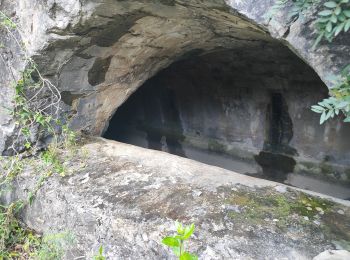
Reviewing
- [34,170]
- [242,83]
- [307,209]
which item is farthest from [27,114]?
[242,83]

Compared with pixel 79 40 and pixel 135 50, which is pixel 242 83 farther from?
pixel 79 40

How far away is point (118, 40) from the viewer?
267cm

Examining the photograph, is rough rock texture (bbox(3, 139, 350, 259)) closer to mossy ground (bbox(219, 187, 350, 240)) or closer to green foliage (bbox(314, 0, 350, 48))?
mossy ground (bbox(219, 187, 350, 240))

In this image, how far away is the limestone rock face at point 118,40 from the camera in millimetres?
1777

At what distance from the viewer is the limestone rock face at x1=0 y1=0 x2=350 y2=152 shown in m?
1.78

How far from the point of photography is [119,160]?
2604mm

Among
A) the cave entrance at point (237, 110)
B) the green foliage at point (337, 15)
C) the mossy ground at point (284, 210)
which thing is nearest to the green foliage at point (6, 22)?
the cave entrance at point (237, 110)

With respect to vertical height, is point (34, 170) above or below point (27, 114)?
below

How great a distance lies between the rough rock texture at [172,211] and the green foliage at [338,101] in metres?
0.64

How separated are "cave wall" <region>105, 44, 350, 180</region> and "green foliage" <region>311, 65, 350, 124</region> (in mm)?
2164

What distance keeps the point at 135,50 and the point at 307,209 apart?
1.68m

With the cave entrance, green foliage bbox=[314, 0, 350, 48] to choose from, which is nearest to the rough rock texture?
green foliage bbox=[314, 0, 350, 48]

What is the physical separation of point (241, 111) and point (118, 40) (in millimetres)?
2375

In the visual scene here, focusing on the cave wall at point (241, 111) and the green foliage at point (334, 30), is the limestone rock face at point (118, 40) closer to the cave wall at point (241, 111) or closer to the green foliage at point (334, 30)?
the green foliage at point (334, 30)
